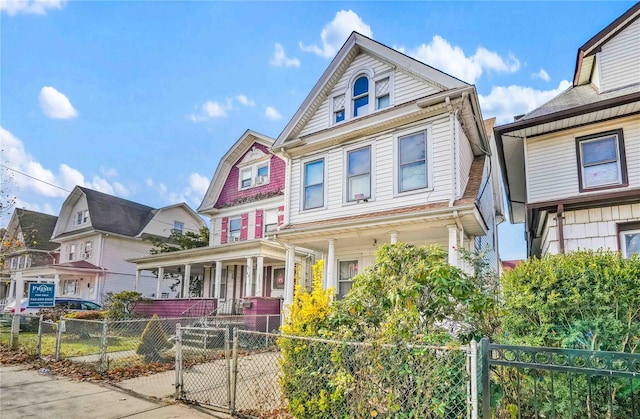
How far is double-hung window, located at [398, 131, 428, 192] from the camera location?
391 inches

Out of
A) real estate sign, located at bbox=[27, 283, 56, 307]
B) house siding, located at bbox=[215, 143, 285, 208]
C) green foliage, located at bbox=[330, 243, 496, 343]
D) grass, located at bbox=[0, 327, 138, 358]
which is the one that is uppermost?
house siding, located at bbox=[215, 143, 285, 208]

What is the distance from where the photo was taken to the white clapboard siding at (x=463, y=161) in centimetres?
951

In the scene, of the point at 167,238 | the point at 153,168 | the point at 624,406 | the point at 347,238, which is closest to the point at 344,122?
the point at 347,238

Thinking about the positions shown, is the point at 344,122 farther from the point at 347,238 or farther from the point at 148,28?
the point at 148,28

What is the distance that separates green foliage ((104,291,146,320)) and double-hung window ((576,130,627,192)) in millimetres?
17075

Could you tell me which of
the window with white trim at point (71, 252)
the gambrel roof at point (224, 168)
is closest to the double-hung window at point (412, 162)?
the gambrel roof at point (224, 168)

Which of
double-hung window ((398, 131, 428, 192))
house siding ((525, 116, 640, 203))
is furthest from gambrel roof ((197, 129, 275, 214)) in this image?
house siding ((525, 116, 640, 203))

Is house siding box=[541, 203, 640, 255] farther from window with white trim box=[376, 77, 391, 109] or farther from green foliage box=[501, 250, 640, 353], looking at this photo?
window with white trim box=[376, 77, 391, 109]

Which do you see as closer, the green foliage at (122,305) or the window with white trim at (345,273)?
the window with white trim at (345,273)

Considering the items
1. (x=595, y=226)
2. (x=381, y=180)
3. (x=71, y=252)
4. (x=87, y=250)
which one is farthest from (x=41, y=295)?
(x=71, y=252)

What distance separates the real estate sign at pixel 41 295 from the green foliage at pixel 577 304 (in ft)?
45.2

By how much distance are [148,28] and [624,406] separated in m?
14.5

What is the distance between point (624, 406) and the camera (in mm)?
3750

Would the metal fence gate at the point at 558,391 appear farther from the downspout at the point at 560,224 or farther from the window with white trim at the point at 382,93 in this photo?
the window with white trim at the point at 382,93
